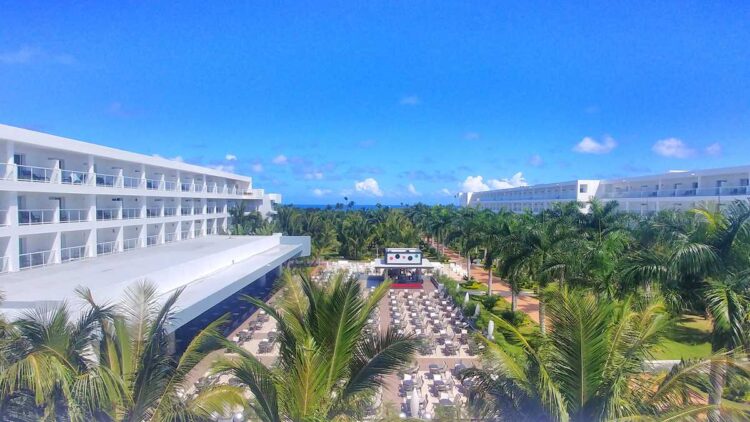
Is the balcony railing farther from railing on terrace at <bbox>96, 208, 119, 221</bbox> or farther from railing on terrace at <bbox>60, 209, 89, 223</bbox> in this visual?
railing on terrace at <bbox>60, 209, 89, 223</bbox>

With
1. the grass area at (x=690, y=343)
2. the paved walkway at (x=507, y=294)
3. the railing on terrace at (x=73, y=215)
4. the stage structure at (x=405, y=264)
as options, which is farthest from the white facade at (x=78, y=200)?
the grass area at (x=690, y=343)

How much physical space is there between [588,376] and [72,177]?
22.7 m

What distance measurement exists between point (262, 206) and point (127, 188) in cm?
2687

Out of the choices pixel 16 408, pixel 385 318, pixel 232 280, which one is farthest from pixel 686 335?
pixel 16 408

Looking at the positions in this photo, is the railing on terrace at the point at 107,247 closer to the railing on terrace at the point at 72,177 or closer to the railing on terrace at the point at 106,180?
the railing on terrace at the point at 106,180

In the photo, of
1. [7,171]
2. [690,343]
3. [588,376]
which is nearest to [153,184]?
[7,171]

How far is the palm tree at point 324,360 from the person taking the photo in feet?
19.2

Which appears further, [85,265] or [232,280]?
[85,265]

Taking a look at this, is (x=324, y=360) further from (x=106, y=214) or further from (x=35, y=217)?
(x=106, y=214)

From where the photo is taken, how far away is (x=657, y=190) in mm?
39656

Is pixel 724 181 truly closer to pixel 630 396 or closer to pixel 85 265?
pixel 630 396

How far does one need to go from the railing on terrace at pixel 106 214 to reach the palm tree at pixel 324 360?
20368 millimetres

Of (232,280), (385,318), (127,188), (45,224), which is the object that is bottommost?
(385,318)

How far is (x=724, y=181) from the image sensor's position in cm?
3388
